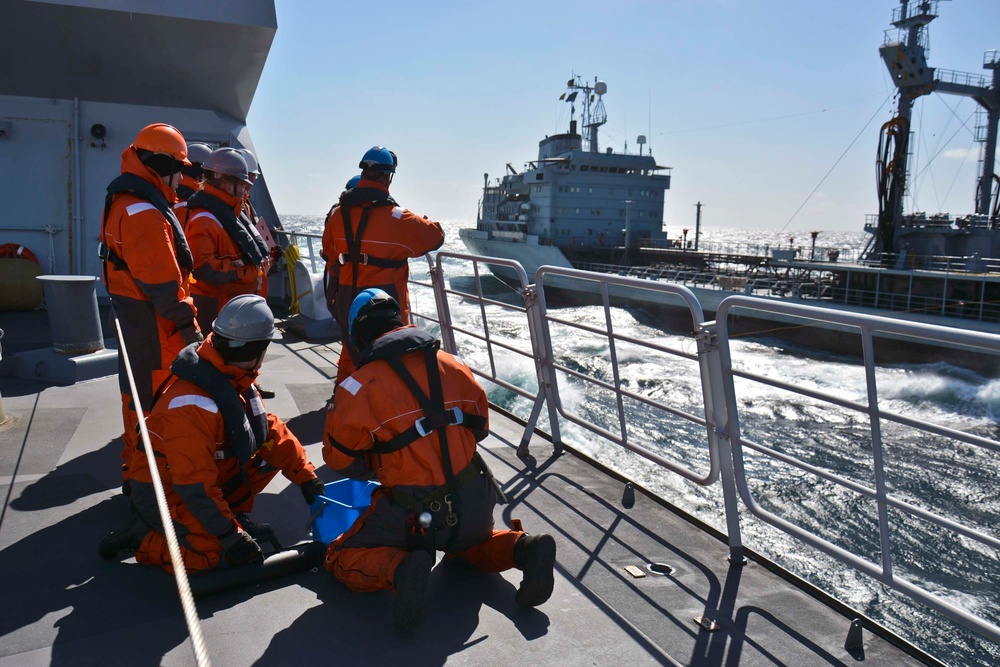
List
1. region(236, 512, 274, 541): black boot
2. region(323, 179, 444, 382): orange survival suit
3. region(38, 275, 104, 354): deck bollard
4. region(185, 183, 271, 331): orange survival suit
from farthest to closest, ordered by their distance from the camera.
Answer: region(38, 275, 104, 354): deck bollard
region(323, 179, 444, 382): orange survival suit
region(185, 183, 271, 331): orange survival suit
region(236, 512, 274, 541): black boot

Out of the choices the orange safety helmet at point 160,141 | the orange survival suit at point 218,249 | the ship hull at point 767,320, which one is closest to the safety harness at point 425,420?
the orange safety helmet at point 160,141

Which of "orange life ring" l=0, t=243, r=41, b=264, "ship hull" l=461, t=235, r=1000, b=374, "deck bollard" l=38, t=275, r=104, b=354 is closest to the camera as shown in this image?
"deck bollard" l=38, t=275, r=104, b=354

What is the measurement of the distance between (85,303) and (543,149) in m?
39.9

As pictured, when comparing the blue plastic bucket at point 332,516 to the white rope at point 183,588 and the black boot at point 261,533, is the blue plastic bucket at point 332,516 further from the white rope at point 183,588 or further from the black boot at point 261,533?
the white rope at point 183,588

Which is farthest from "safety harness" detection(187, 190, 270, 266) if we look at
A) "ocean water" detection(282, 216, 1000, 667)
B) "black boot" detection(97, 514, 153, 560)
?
"ocean water" detection(282, 216, 1000, 667)

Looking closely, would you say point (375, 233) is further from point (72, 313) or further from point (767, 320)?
point (767, 320)

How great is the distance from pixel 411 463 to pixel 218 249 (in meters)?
2.17

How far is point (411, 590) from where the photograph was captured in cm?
202

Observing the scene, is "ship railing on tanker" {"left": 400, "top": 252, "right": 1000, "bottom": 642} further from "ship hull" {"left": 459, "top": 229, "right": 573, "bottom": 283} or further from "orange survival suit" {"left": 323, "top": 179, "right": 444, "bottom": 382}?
"ship hull" {"left": 459, "top": 229, "right": 573, "bottom": 283}

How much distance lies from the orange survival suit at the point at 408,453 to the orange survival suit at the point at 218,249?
189 cm

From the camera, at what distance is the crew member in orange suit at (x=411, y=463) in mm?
2139

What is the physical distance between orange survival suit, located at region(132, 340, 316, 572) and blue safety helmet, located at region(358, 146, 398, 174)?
162cm

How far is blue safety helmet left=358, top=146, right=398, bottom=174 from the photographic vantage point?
3.70m

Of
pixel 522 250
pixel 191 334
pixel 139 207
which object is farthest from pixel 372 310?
pixel 522 250
